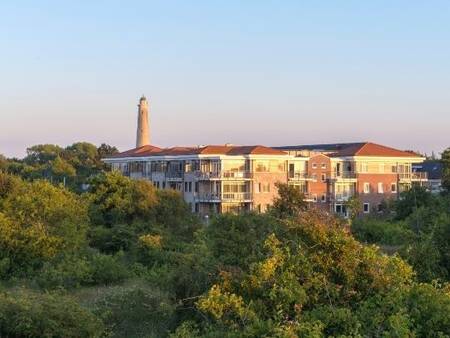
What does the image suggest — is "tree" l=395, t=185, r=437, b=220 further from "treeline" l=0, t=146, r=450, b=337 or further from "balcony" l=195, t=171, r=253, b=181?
"treeline" l=0, t=146, r=450, b=337

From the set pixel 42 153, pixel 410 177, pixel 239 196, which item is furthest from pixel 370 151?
pixel 42 153

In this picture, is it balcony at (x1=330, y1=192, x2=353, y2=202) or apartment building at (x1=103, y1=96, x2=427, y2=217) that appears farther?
balcony at (x1=330, y1=192, x2=353, y2=202)

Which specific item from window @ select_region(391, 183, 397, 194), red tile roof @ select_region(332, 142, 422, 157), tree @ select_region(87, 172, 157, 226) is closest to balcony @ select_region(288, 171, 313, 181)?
red tile roof @ select_region(332, 142, 422, 157)

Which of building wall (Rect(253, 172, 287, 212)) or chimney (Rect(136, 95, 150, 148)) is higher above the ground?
chimney (Rect(136, 95, 150, 148))

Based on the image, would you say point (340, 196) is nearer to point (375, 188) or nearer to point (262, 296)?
point (375, 188)

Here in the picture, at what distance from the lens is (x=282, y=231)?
12711mm

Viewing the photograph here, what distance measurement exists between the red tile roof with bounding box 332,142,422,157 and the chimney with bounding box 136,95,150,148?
25780 millimetres

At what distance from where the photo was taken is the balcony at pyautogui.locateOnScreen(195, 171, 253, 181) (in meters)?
51.9

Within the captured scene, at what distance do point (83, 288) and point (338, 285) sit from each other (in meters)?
13.2

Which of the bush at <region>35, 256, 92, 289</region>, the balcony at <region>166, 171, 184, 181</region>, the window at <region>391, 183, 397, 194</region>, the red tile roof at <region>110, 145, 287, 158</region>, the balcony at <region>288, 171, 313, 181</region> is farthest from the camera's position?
the window at <region>391, 183, 397, 194</region>

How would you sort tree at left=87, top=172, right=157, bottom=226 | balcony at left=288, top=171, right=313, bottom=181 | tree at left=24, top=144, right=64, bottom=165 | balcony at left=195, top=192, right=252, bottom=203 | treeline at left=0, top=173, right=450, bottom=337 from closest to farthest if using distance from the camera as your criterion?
treeline at left=0, top=173, right=450, bottom=337 < tree at left=87, top=172, right=157, bottom=226 < balcony at left=195, top=192, right=252, bottom=203 < balcony at left=288, top=171, right=313, bottom=181 < tree at left=24, top=144, right=64, bottom=165

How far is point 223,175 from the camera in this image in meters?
51.9

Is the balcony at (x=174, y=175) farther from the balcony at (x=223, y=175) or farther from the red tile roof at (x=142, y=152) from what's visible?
the red tile roof at (x=142, y=152)

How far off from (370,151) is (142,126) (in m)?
29.5
